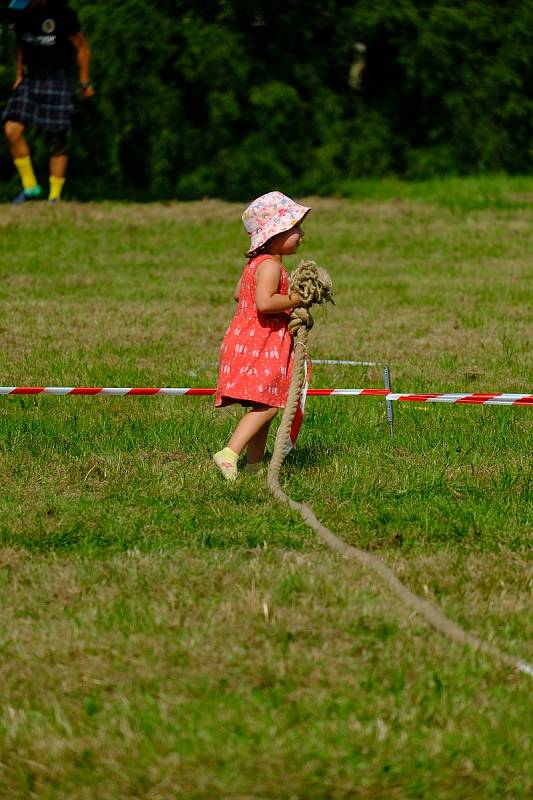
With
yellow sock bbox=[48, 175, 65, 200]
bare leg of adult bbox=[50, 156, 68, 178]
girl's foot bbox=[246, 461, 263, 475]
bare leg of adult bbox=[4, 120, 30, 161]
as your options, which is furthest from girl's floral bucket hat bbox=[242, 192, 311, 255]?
yellow sock bbox=[48, 175, 65, 200]

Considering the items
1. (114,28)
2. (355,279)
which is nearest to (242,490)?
(355,279)

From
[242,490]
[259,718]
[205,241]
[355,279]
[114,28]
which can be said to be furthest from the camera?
[114,28]

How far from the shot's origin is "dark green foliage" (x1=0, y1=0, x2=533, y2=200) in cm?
1639

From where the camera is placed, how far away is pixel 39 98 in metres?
14.6

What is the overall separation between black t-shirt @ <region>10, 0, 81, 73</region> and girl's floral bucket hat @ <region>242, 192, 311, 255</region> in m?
9.07

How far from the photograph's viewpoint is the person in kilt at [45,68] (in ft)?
47.0

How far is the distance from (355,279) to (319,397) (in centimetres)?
478

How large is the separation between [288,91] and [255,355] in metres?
11.3

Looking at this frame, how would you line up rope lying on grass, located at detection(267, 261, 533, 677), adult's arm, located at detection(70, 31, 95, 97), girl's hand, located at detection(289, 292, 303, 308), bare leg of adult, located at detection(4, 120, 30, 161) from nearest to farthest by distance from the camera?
rope lying on grass, located at detection(267, 261, 533, 677) → girl's hand, located at detection(289, 292, 303, 308) → adult's arm, located at detection(70, 31, 95, 97) → bare leg of adult, located at detection(4, 120, 30, 161)

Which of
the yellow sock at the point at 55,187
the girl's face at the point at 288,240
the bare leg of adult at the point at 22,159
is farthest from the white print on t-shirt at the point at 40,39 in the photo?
the girl's face at the point at 288,240

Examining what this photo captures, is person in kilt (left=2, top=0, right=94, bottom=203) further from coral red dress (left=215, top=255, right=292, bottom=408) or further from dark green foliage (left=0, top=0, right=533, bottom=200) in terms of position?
coral red dress (left=215, top=255, right=292, bottom=408)

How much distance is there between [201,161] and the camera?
17125mm

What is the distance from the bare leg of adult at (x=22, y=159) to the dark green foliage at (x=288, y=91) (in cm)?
136

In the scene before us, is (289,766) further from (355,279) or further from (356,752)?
(355,279)
